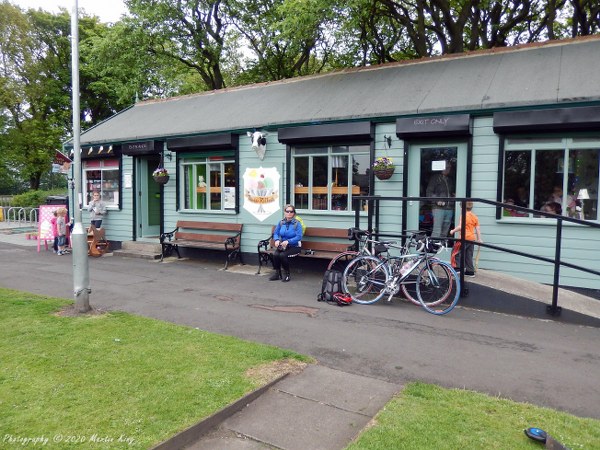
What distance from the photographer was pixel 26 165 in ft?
105

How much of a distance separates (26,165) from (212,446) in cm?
3475

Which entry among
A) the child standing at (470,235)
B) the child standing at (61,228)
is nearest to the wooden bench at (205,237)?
the child standing at (61,228)

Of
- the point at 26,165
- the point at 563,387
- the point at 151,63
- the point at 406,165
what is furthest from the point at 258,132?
the point at 26,165

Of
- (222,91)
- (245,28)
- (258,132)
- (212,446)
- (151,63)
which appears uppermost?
(245,28)

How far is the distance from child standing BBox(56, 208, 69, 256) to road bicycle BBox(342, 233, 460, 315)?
365 inches

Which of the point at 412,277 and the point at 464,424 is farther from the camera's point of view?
the point at 412,277

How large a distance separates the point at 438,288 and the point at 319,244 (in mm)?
3322

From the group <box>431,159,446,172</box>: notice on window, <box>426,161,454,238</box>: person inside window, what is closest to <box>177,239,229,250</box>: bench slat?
<box>426,161,454,238</box>: person inside window

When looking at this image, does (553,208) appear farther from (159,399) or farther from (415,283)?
(159,399)

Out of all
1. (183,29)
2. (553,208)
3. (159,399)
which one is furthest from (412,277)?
(183,29)

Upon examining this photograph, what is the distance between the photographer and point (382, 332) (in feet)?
19.0

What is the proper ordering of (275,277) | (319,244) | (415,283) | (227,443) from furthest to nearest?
(319,244), (275,277), (415,283), (227,443)

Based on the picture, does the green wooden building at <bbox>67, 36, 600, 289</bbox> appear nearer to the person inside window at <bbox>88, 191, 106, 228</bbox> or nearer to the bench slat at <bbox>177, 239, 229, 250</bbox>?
the person inside window at <bbox>88, 191, 106, 228</bbox>

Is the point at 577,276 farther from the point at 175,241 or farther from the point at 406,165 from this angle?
the point at 175,241
